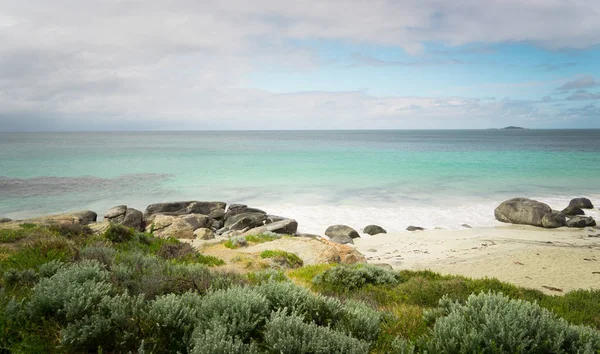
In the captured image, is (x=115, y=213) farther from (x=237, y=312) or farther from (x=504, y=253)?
(x=504, y=253)

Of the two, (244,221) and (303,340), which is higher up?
(303,340)

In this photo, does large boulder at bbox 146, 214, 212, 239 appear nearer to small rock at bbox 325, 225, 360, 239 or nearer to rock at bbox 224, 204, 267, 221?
rock at bbox 224, 204, 267, 221

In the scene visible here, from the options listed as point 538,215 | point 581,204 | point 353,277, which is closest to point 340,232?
point 353,277

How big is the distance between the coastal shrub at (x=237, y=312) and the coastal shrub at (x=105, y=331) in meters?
0.88

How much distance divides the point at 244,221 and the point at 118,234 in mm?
13601

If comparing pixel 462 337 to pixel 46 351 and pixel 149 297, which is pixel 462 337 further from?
pixel 46 351

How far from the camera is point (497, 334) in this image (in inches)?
164

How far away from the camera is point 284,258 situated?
13633 mm

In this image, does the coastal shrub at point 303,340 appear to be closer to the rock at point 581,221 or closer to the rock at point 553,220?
the rock at point 553,220

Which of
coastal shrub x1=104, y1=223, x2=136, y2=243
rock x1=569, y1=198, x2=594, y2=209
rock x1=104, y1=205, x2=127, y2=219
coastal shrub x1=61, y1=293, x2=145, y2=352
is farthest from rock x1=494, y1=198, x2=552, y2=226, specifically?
rock x1=104, y1=205, x2=127, y2=219

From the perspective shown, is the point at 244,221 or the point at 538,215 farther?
the point at 538,215

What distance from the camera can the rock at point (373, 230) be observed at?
85.9 ft

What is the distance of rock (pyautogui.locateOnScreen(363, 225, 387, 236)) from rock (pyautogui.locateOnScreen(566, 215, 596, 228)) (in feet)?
47.6

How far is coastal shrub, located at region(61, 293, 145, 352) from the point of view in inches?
164
